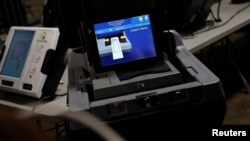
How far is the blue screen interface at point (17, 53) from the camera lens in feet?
4.77

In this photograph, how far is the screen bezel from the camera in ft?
3.61

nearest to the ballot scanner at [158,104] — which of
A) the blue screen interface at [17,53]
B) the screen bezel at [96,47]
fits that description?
the screen bezel at [96,47]

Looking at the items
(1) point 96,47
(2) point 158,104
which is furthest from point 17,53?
(2) point 158,104

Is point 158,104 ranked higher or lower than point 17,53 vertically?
lower

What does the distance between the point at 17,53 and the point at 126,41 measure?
589 mm

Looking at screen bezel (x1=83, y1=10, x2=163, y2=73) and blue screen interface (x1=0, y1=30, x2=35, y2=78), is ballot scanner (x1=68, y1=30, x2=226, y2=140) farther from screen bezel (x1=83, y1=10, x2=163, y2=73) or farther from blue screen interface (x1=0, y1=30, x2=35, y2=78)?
blue screen interface (x1=0, y1=30, x2=35, y2=78)

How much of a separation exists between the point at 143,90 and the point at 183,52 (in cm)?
33

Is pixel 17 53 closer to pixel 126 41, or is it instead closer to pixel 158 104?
pixel 126 41

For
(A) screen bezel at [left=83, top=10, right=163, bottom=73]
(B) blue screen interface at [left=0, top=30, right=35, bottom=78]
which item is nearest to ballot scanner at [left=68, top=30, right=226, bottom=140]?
(A) screen bezel at [left=83, top=10, right=163, bottom=73]

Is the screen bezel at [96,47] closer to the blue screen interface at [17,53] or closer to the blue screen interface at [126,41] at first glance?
the blue screen interface at [126,41]

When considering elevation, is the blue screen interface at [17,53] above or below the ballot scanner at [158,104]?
above

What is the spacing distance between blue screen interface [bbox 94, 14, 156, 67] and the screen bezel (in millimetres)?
10

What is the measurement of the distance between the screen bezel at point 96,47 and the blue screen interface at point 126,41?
0.01 meters

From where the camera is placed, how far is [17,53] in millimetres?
1498
